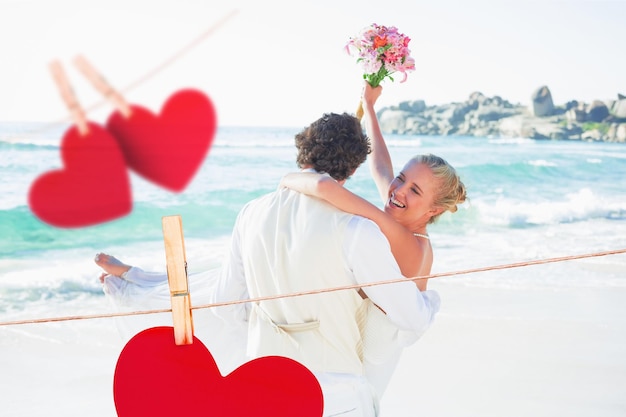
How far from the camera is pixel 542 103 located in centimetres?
2650

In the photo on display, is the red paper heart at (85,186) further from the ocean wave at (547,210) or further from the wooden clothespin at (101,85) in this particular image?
the ocean wave at (547,210)

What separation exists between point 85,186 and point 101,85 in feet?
27.6

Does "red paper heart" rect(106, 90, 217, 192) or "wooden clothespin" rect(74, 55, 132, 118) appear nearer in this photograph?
"red paper heart" rect(106, 90, 217, 192)

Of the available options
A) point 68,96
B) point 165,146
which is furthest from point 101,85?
point 165,146

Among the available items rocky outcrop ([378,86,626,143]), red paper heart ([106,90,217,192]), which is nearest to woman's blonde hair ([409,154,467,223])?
red paper heart ([106,90,217,192])

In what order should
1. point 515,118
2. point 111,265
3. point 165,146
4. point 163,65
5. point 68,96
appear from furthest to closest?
point 515,118 < point 163,65 < point 68,96 < point 165,146 < point 111,265

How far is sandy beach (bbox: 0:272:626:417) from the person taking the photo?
3.66 metres

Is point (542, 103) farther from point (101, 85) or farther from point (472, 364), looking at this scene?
point (472, 364)

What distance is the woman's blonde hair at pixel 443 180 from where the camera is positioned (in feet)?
7.93

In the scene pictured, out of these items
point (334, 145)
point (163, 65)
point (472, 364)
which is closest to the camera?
point (334, 145)

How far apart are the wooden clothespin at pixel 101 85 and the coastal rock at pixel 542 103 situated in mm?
13495

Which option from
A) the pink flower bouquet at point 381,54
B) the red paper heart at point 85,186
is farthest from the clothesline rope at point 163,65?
the pink flower bouquet at point 381,54

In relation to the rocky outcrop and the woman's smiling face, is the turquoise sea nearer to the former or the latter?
the woman's smiling face

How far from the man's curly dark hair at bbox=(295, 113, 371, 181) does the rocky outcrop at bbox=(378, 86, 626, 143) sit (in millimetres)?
23498
